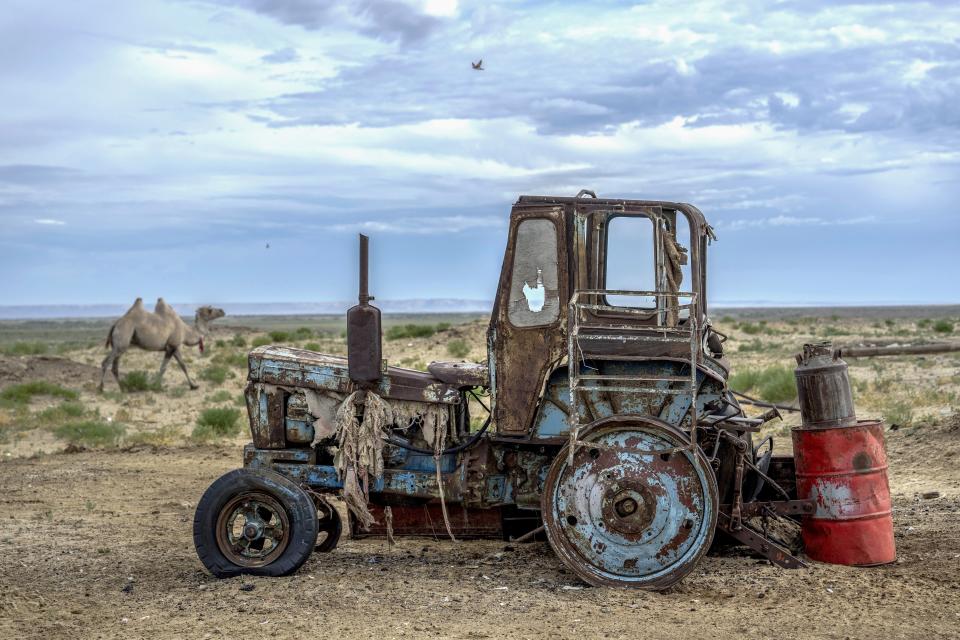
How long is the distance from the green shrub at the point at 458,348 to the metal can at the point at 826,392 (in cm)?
2360

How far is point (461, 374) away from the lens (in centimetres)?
784

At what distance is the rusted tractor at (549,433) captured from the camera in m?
6.89

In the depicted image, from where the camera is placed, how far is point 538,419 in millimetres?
7207

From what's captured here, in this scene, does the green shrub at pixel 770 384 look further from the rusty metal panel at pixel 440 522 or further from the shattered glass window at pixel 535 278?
the shattered glass window at pixel 535 278

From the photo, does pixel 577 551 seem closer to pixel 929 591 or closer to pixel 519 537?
pixel 519 537

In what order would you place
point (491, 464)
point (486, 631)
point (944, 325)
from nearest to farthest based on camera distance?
point (486, 631) < point (491, 464) < point (944, 325)

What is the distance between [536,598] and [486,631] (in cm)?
73

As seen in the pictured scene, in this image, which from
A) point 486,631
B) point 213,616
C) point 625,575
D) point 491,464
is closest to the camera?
point 486,631

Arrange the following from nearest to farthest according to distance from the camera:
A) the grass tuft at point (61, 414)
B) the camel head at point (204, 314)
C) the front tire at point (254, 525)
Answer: the front tire at point (254, 525)
the grass tuft at point (61, 414)
the camel head at point (204, 314)

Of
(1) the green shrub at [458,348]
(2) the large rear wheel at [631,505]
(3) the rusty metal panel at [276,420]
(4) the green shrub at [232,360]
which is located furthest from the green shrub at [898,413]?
(4) the green shrub at [232,360]

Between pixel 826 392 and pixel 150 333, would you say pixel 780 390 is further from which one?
pixel 150 333

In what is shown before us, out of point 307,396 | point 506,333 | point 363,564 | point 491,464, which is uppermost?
point 506,333

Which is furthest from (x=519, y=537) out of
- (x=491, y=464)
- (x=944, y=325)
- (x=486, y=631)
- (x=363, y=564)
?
(x=944, y=325)

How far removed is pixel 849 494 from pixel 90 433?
1326cm
